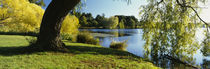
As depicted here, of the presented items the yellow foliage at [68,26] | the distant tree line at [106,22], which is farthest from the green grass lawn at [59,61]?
the distant tree line at [106,22]

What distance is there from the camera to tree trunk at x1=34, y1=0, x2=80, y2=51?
453 cm

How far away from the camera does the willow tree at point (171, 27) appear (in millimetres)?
5887

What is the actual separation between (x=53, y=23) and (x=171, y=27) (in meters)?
5.84

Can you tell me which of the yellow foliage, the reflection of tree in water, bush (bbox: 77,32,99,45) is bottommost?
the reflection of tree in water

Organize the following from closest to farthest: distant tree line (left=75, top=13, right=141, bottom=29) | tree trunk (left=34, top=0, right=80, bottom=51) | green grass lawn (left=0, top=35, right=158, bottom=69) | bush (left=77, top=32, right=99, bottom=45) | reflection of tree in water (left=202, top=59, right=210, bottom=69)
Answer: green grass lawn (left=0, top=35, right=158, bottom=69) → tree trunk (left=34, top=0, right=80, bottom=51) → reflection of tree in water (left=202, top=59, right=210, bottom=69) → bush (left=77, top=32, right=99, bottom=45) → distant tree line (left=75, top=13, right=141, bottom=29)

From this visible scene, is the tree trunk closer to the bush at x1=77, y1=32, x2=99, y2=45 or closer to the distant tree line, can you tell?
the bush at x1=77, y1=32, x2=99, y2=45

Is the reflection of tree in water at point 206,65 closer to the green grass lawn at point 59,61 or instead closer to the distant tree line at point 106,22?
the green grass lawn at point 59,61

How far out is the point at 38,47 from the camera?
4891 millimetres

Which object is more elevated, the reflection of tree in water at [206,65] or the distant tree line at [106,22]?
the distant tree line at [106,22]

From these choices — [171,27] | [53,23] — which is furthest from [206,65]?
[53,23]

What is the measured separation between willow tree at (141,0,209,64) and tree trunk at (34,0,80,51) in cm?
439

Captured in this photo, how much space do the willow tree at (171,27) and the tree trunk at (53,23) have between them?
439 cm

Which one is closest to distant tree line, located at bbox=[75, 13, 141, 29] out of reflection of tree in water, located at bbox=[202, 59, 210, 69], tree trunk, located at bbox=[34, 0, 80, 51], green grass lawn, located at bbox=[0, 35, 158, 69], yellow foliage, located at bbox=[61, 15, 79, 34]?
yellow foliage, located at bbox=[61, 15, 79, 34]

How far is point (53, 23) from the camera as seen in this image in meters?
4.72
